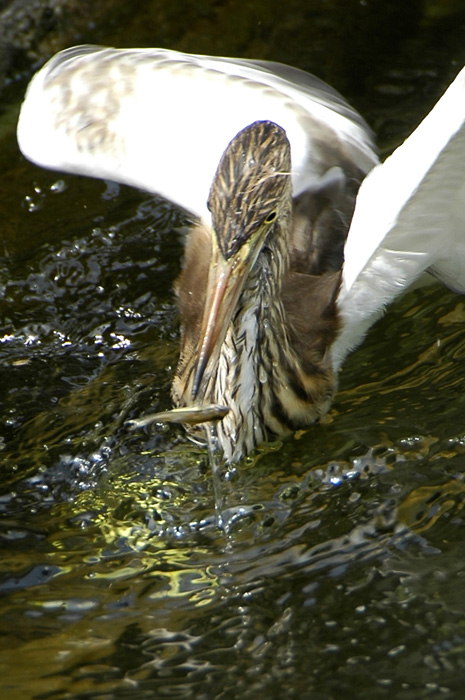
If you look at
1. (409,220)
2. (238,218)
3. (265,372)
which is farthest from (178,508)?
(409,220)

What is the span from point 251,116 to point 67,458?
1.43m

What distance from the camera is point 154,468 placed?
3160 millimetres

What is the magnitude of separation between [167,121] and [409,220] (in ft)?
3.87

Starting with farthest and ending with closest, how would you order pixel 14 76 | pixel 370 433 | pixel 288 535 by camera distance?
pixel 14 76 → pixel 370 433 → pixel 288 535

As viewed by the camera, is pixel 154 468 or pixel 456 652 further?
pixel 154 468

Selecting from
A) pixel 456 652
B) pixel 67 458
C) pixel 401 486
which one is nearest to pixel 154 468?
pixel 67 458

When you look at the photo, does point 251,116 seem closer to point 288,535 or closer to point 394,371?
point 394,371

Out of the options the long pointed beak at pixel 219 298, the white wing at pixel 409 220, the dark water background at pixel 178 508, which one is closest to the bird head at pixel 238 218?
the long pointed beak at pixel 219 298

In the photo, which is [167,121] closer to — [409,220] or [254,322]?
[254,322]

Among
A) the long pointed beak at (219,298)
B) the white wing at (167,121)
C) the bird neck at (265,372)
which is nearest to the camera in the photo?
the long pointed beak at (219,298)

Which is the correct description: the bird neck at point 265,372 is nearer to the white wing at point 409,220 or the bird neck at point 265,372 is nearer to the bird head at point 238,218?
the bird head at point 238,218

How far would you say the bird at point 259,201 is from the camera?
9.28 feet

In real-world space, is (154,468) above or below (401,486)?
below

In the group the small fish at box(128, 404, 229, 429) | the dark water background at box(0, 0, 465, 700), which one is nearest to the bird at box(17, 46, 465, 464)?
the small fish at box(128, 404, 229, 429)
